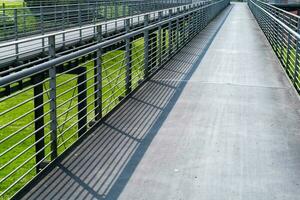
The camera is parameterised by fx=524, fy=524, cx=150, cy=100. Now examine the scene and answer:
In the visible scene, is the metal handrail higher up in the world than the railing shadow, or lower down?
higher up

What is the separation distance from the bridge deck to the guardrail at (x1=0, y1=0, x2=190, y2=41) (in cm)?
1095

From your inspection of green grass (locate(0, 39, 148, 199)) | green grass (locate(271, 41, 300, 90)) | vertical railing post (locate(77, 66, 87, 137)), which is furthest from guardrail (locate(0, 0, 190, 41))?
vertical railing post (locate(77, 66, 87, 137))

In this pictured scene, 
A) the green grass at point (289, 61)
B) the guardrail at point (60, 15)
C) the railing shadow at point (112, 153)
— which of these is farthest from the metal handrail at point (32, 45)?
the green grass at point (289, 61)

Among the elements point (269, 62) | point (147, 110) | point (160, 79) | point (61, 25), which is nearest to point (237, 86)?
point (160, 79)

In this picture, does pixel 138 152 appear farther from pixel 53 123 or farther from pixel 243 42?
pixel 243 42

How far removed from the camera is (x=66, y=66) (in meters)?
13.7

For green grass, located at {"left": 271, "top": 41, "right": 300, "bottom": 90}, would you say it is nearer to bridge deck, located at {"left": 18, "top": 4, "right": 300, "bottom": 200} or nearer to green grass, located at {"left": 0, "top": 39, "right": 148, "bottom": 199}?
bridge deck, located at {"left": 18, "top": 4, "right": 300, "bottom": 200}

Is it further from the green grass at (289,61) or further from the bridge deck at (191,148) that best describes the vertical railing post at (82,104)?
the green grass at (289,61)

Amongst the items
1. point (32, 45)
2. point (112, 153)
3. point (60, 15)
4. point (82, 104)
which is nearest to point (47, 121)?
point (32, 45)

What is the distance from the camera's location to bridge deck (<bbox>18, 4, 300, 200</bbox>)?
16.1 ft

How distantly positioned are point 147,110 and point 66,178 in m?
3.04

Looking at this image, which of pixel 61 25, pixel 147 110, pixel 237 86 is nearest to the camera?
pixel 147 110

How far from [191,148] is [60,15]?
87.3 ft

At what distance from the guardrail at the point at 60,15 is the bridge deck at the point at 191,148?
10.9 metres
